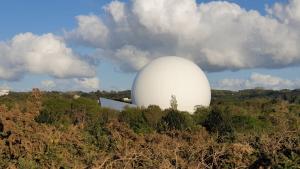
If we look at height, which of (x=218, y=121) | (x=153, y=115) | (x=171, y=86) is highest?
(x=171, y=86)

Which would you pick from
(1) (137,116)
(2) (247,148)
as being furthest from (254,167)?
(1) (137,116)

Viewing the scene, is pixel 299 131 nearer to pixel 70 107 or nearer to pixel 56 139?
pixel 56 139

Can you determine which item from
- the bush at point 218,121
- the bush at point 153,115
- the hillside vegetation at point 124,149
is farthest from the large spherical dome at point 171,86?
the hillside vegetation at point 124,149

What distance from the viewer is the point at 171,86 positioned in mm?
56625

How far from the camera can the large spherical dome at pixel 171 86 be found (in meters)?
56.4

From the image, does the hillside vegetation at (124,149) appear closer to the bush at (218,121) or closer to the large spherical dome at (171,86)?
the bush at (218,121)

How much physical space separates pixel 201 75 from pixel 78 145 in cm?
5224

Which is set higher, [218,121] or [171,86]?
[171,86]

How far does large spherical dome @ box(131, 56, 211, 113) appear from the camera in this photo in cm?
5644

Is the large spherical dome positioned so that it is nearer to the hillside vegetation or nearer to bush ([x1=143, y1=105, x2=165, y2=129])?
bush ([x1=143, y1=105, x2=165, y2=129])

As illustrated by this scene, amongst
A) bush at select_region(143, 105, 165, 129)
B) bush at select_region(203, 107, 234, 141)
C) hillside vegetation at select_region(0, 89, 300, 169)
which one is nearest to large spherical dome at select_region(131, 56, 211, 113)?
bush at select_region(143, 105, 165, 129)

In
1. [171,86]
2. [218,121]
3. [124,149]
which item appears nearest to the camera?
[124,149]

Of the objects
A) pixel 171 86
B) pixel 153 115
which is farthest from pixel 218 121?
pixel 171 86

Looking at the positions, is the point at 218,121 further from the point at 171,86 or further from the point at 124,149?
the point at 124,149
